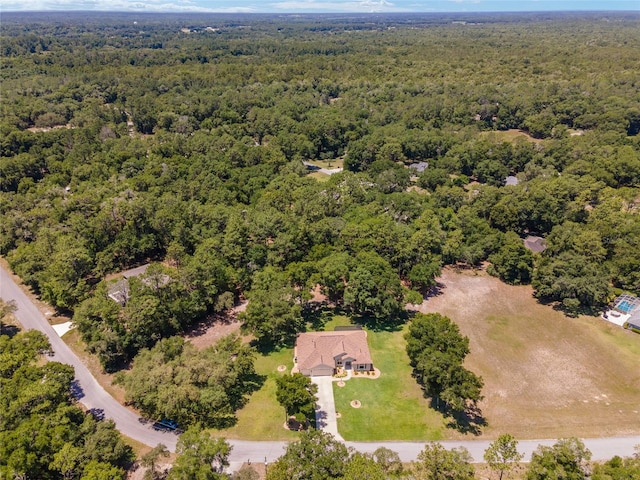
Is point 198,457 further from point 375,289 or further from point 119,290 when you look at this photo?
point 375,289

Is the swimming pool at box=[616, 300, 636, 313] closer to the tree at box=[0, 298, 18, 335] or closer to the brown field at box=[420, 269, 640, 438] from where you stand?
the brown field at box=[420, 269, 640, 438]

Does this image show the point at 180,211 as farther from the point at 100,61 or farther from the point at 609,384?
the point at 100,61

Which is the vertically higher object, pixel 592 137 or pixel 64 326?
pixel 592 137

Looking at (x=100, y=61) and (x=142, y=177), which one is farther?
(x=100, y=61)

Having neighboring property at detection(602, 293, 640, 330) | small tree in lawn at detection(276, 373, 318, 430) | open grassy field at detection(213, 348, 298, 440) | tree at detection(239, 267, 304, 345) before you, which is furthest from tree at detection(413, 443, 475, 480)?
neighboring property at detection(602, 293, 640, 330)

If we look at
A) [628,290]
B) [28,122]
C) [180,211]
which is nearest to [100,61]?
[28,122]

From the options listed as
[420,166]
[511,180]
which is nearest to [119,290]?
[420,166]
